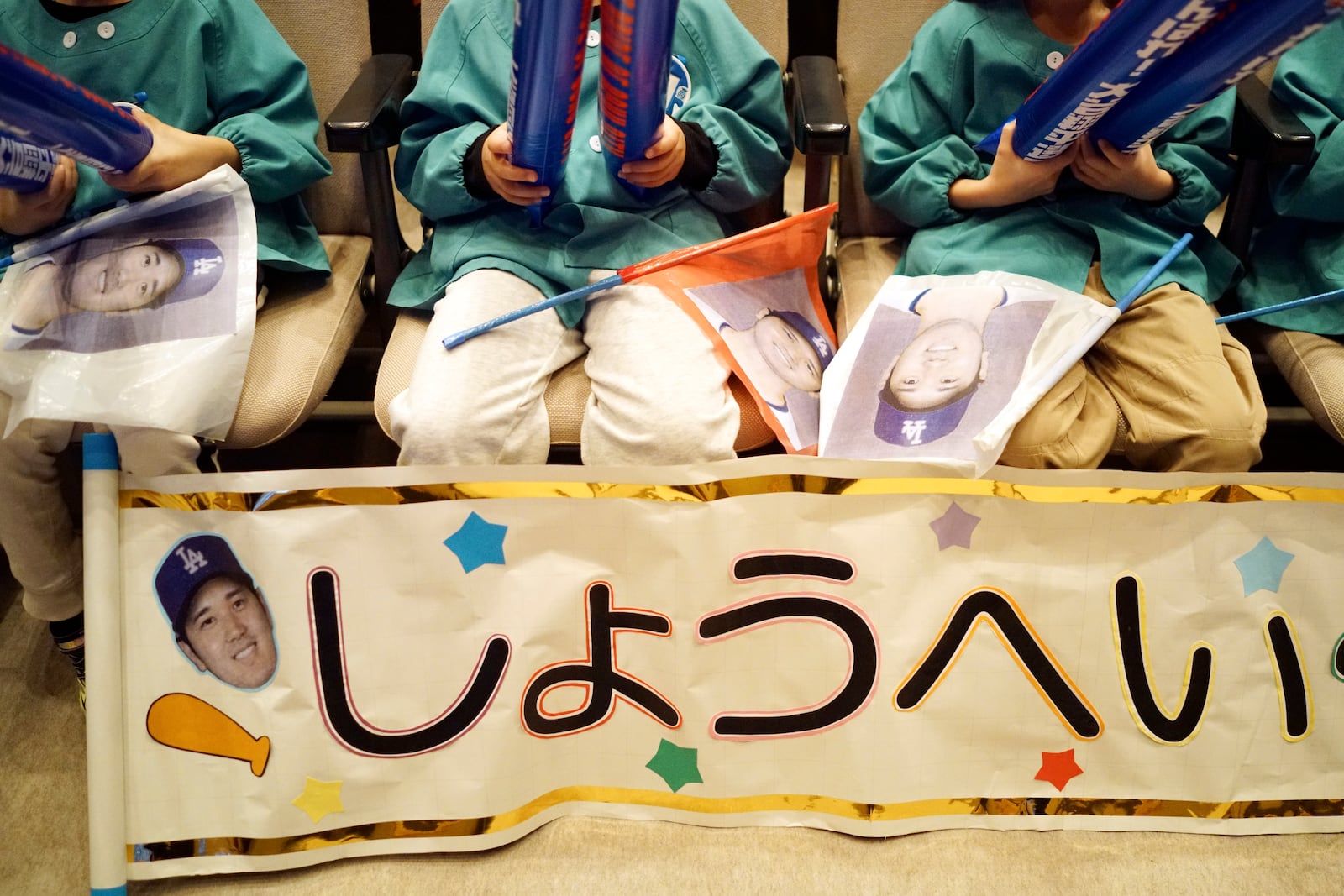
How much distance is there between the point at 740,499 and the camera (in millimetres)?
967

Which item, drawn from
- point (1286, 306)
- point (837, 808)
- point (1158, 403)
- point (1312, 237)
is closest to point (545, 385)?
point (837, 808)

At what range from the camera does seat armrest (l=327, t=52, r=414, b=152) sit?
108 centimetres

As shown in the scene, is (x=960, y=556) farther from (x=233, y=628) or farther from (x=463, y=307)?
(x=233, y=628)

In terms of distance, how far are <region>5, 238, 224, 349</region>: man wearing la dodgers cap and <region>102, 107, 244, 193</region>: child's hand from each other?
0.06 m

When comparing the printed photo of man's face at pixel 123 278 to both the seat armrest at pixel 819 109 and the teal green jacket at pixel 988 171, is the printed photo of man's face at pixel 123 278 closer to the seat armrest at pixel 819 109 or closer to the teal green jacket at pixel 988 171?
the seat armrest at pixel 819 109

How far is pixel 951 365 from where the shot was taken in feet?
3.47

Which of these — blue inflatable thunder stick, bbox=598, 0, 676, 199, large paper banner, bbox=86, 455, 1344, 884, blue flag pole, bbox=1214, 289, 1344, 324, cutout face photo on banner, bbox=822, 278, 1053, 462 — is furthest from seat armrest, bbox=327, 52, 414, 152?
blue flag pole, bbox=1214, 289, 1344, 324

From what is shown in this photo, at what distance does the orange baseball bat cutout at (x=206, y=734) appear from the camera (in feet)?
3.16

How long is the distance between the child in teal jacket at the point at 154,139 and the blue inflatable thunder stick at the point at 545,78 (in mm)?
346

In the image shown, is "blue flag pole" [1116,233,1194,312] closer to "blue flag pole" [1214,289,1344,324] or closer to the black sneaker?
"blue flag pole" [1214,289,1344,324]

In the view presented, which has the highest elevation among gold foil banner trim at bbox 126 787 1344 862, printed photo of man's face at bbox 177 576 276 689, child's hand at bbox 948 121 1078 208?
child's hand at bbox 948 121 1078 208

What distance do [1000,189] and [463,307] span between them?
64 cm

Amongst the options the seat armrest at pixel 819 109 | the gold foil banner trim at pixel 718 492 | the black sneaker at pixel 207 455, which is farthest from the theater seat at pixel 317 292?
A: the seat armrest at pixel 819 109

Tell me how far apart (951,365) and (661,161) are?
394 millimetres
